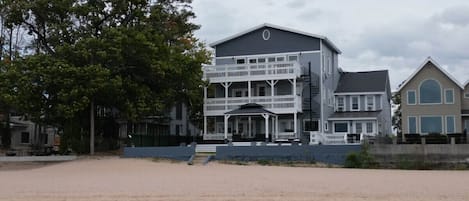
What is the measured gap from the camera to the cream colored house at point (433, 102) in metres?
44.8

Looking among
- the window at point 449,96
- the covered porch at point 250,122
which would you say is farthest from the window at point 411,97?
the covered porch at point 250,122

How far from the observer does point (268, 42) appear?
168 ft

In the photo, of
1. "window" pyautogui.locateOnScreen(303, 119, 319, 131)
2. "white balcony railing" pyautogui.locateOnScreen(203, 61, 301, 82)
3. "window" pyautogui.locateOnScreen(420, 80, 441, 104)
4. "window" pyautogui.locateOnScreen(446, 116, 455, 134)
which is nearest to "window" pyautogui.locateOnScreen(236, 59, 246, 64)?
"white balcony railing" pyautogui.locateOnScreen(203, 61, 301, 82)

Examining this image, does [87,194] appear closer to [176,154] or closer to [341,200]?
[341,200]

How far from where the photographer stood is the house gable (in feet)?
165

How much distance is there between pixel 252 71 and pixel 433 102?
13.8m

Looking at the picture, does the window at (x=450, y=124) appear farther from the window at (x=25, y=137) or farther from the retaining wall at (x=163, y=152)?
the window at (x=25, y=137)

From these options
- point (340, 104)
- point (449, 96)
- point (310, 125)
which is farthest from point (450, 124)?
point (310, 125)

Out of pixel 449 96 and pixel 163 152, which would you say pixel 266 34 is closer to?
pixel 449 96

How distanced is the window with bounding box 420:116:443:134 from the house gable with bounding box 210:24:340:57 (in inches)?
400

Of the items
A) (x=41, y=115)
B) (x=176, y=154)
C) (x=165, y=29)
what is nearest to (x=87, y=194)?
(x=176, y=154)

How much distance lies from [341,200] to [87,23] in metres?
29.1

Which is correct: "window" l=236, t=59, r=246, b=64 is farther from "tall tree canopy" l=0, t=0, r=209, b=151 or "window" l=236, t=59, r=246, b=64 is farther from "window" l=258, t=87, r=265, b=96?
"tall tree canopy" l=0, t=0, r=209, b=151

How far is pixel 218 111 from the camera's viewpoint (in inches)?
1934
